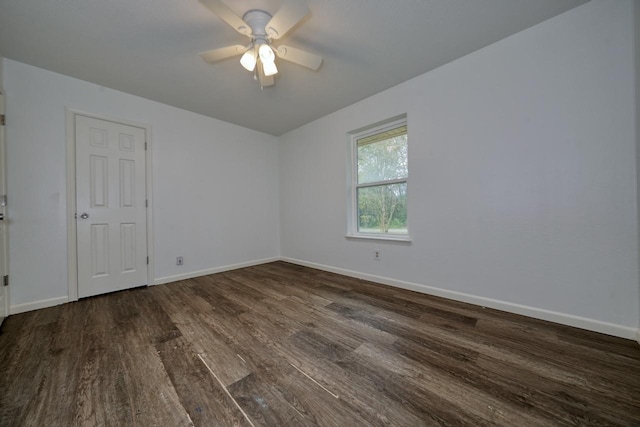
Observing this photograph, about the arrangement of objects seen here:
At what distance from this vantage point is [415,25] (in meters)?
1.81

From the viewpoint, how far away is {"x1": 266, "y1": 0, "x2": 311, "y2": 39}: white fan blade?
1.39 meters

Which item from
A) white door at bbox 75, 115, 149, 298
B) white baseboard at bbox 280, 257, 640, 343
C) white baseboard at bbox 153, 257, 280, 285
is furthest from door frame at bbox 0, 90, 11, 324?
white baseboard at bbox 280, 257, 640, 343

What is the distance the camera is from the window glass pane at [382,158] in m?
2.80

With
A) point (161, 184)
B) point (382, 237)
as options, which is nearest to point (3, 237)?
point (161, 184)

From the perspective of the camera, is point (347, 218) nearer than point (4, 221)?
No

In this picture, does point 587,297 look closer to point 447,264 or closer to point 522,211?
point 522,211

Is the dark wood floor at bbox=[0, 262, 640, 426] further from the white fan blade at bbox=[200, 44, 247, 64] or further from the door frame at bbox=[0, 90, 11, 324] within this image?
the white fan blade at bbox=[200, 44, 247, 64]

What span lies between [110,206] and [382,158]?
11.3ft

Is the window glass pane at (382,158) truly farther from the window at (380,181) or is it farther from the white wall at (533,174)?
the white wall at (533,174)

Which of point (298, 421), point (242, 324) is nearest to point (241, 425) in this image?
point (298, 421)

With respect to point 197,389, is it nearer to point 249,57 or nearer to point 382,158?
point 249,57

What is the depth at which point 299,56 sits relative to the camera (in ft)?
6.20

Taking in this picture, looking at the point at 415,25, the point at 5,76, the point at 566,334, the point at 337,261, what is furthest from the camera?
the point at 337,261

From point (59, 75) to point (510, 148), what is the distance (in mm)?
4579
